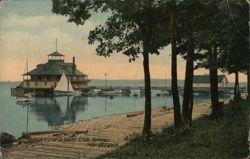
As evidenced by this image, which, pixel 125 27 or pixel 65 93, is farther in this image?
pixel 65 93

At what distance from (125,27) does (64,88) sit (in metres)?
82.8

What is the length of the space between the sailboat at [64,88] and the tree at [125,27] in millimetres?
71489

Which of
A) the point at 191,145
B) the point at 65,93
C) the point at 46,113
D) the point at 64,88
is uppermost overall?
the point at 64,88

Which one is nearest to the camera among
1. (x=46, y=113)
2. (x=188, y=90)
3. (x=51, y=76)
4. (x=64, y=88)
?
(x=188, y=90)

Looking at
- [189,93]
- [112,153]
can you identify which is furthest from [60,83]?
[112,153]

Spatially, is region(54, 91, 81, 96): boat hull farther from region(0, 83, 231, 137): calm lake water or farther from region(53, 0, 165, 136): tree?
region(53, 0, 165, 136): tree

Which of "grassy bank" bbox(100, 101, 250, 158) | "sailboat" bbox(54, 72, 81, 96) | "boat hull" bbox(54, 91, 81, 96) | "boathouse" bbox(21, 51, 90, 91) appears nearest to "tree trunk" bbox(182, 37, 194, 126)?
"grassy bank" bbox(100, 101, 250, 158)

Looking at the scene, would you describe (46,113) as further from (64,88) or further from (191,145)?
(191,145)

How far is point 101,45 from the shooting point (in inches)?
598

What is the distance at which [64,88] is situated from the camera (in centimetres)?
9638

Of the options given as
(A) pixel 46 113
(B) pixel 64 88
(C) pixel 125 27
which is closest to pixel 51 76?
(B) pixel 64 88

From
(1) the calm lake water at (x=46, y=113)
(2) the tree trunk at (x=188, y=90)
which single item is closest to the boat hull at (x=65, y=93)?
(1) the calm lake water at (x=46, y=113)

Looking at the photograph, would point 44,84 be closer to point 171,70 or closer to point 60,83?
point 60,83

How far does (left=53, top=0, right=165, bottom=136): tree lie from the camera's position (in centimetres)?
1394
